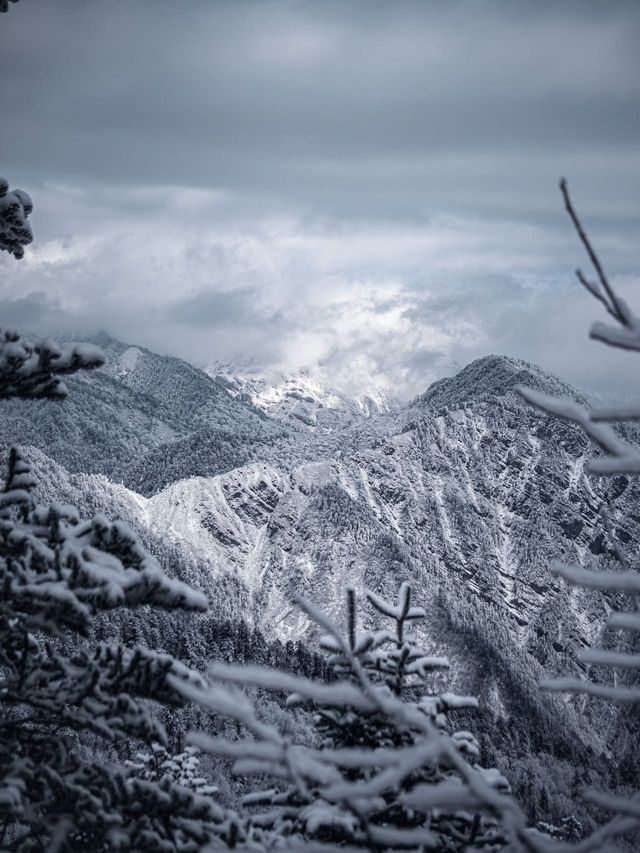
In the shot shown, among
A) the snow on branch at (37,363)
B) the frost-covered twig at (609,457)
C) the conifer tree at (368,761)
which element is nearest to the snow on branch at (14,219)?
the snow on branch at (37,363)

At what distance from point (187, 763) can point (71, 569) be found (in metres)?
20.2

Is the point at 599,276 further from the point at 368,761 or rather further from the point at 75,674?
the point at 75,674

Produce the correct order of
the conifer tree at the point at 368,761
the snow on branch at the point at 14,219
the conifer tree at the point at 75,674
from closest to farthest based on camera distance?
1. the conifer tree at the point at 368,761
2. the conifer tree at the point at 75,674
3. the snow on branch at the point at 14,219

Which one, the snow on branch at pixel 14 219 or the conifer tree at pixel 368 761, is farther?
the snow on branch at pixel 14 219

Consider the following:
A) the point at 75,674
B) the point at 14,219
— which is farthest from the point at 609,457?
the point at 14,219

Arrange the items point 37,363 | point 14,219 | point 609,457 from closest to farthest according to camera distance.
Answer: point 609,457
point 37,363
point 14,219

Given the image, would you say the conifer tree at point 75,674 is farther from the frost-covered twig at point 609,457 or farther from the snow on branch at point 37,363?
the frost-covered twig at point 609,457

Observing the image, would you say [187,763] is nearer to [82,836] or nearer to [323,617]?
[82,836]

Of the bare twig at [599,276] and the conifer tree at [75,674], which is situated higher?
the bare twig at [599,276]

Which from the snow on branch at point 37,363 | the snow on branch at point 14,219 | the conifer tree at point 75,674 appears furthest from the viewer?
the snow on branch at point 14,219

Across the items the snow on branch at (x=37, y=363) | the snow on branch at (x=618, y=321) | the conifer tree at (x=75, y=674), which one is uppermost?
the snow on branch at (x=618, y=321)

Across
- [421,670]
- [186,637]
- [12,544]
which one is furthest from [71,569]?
[186,637]

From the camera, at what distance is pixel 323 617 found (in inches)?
113

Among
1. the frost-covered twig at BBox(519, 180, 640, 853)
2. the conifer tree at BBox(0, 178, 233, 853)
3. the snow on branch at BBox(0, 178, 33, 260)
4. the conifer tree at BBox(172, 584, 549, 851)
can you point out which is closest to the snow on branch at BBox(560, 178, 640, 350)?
the frost-covered twig at BBox(519, 180, 640, 853)
